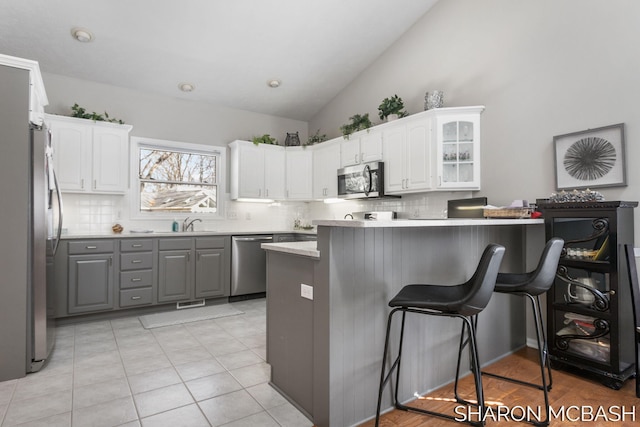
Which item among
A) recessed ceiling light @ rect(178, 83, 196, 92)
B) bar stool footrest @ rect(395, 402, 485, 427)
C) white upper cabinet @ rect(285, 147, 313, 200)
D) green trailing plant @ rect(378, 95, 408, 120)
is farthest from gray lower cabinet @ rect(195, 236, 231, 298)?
bar stool footrest @ rect(395, 402, 485, 427)

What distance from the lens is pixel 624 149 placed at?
2.54 metres

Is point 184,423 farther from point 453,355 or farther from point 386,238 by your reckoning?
point 453,355

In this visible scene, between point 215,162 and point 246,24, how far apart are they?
2111mm

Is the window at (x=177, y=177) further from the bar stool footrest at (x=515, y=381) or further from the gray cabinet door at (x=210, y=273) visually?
the bar stool footrest at (x=515, y=381)

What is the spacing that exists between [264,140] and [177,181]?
4.64 ft

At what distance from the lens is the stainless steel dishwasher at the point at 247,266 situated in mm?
4637

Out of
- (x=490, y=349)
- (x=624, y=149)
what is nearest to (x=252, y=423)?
(x=490, y=349)

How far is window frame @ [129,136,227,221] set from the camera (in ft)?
15.2

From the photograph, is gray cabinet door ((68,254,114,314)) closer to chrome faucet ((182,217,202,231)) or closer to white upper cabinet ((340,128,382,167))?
chrome faucet ((182,217,202,231))

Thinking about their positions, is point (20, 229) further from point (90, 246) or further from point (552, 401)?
point (552, 401)

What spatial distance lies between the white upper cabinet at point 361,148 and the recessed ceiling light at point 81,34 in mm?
3144

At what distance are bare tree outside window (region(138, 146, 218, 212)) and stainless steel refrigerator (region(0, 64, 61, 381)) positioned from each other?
2.21m

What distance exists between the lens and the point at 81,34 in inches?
141

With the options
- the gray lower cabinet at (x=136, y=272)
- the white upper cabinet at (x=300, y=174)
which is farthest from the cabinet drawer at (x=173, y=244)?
the white upper cabinet at (x=300, y=174)
